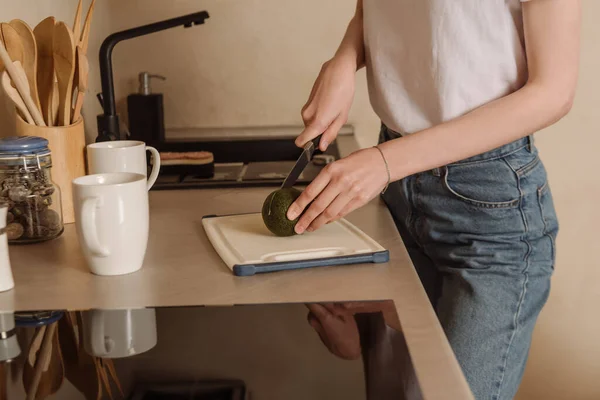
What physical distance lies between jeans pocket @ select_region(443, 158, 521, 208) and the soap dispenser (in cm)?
99

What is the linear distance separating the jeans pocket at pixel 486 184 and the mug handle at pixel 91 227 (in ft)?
1.67

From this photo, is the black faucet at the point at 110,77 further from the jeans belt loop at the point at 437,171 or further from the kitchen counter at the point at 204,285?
the jeans belt loop at the point at 437,171

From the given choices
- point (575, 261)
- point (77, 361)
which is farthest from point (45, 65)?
point (575, 261)

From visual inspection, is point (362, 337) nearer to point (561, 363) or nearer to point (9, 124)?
point (9, 124)

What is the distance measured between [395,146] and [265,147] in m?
0.87

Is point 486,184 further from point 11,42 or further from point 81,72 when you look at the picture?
point 11,42

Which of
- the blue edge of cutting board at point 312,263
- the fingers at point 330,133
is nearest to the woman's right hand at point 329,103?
the fingers at point 330,133

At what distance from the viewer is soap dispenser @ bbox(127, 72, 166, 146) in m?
1.85

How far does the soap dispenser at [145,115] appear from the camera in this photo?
185 centimetres

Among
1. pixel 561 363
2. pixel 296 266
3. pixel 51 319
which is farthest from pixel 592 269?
pixel 51 319

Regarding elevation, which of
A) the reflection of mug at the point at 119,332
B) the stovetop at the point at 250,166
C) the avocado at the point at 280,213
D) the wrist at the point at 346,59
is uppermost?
the wrist at the point at 346,59

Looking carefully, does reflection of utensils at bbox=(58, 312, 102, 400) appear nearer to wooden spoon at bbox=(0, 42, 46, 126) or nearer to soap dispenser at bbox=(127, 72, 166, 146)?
wooden spoon at bbox=(0, 42, 46, 126)

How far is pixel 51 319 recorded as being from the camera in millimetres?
739

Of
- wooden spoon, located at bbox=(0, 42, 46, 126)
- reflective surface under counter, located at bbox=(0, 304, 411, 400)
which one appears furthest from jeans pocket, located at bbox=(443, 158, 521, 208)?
wooden spoon, located at bbox=(0, 42, 46, 126)
